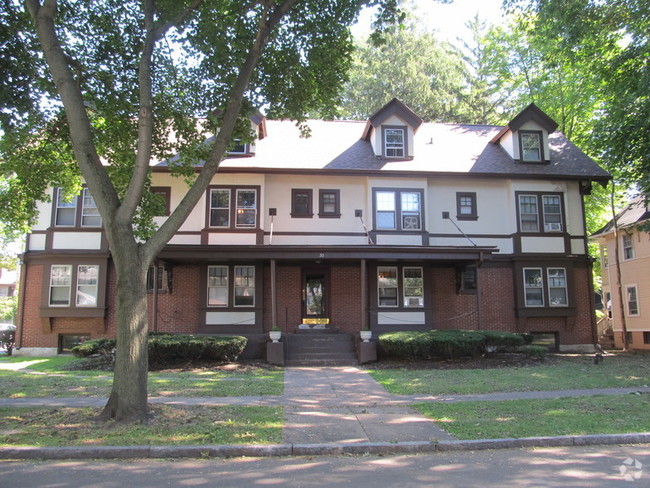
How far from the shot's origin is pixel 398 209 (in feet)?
63.1

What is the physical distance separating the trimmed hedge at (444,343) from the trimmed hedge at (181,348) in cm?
473

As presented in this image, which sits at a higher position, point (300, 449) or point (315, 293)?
point (315, 293)

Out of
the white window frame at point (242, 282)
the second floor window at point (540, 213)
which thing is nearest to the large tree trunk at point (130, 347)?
the white window frame at point (242, 282)

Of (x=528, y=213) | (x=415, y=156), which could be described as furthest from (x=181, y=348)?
(x=528, y=213)

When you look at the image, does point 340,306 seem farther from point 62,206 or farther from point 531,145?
point 62,206

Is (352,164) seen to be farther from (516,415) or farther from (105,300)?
(516,415)

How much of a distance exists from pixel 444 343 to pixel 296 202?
7.71 metres

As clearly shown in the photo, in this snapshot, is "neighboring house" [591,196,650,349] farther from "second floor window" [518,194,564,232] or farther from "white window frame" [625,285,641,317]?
"second floor window" [518,194,564,232]

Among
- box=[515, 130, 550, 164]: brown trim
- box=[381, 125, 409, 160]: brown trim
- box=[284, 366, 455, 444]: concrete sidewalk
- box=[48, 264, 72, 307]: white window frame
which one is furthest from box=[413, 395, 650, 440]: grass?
box=[48, 264, 72, 307]: white window frame

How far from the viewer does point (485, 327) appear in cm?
1930

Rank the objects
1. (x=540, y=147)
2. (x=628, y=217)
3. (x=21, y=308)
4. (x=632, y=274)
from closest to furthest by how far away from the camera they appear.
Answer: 1. (x=21, y=308)
2. (x=540, y=147)
3. (x=632, y=274)
4. (x=628, y=217)

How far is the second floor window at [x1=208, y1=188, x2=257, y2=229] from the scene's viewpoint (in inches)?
730

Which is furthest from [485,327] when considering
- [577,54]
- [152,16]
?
[152,16]

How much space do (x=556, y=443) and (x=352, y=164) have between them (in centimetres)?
1382
